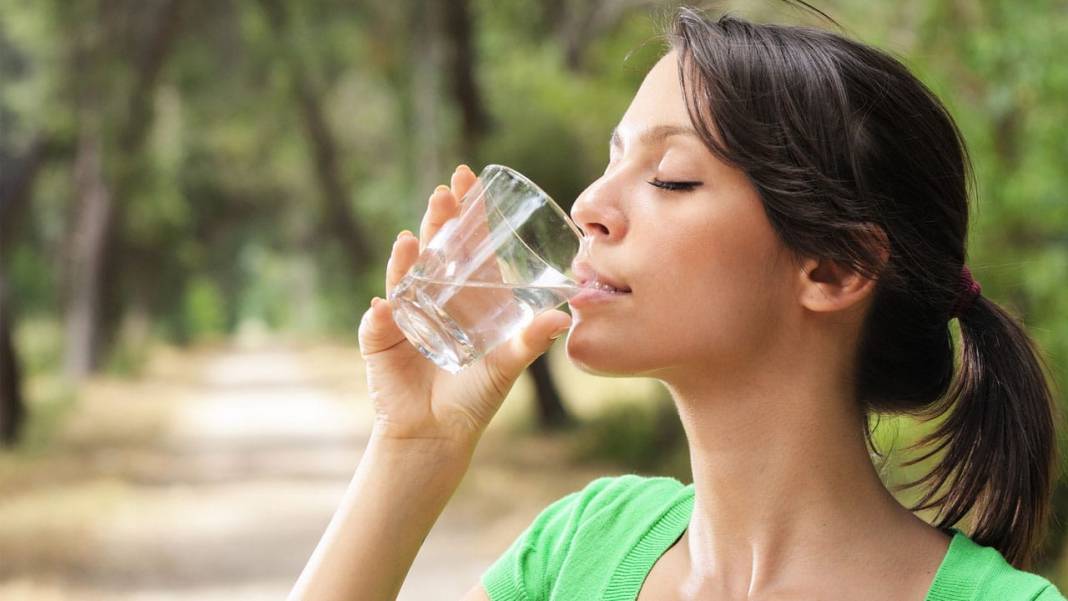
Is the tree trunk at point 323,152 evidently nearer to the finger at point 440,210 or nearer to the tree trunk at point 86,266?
the tree trunk at point 86,266

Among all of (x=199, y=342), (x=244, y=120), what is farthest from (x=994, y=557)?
(x=199, y=342)

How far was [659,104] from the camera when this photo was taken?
4.35ft

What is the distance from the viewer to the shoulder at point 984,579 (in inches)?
47.8

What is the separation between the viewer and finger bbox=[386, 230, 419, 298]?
1.37m

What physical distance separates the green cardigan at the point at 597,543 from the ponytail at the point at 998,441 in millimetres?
71

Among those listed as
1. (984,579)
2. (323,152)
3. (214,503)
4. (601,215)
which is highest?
(601,215)

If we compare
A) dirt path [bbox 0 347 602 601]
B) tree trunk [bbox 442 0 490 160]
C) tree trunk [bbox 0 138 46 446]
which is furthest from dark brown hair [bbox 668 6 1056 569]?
tree trunk [bbox 0 138 46 446]

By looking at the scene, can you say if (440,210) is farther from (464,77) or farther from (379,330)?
(464,77)

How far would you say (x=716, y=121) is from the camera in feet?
4.22

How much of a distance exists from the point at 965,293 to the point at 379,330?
1.98 feet

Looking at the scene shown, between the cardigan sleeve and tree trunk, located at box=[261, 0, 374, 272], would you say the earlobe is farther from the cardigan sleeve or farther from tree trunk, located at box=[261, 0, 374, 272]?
tree trunk, located at box=[261, 0, 374, 272]

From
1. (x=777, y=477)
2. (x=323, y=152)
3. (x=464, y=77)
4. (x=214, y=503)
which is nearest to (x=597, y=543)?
(x=777, y=477)

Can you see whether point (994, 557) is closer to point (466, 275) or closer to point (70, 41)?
point (466, 275)

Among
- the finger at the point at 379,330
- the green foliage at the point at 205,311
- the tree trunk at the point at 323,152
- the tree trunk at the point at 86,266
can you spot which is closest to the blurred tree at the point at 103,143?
the tree trunk at the point at 86,266
